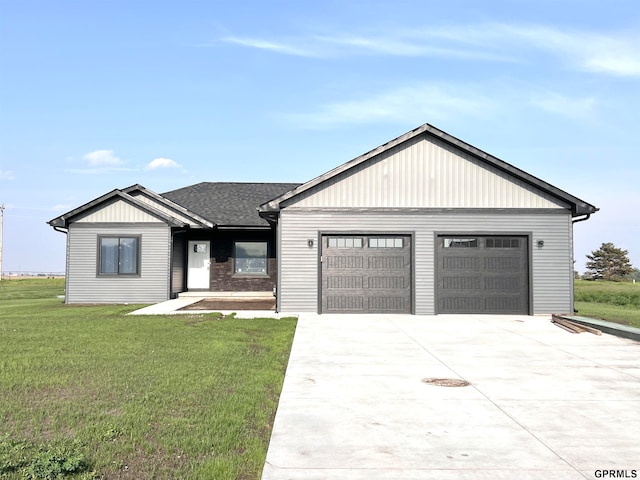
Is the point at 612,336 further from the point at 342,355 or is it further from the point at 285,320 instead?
the point at 285,320

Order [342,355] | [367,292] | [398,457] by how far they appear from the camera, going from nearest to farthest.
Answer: [398,457]
[342,355]
[367,292]

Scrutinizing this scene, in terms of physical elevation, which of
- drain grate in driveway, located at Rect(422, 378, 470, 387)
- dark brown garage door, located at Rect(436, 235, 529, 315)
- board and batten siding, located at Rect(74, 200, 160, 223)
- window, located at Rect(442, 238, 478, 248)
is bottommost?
drain grate in driveway, located at Rect(422, 378, 470, 387)

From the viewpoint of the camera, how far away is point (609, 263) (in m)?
59.2

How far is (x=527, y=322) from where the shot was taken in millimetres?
14133

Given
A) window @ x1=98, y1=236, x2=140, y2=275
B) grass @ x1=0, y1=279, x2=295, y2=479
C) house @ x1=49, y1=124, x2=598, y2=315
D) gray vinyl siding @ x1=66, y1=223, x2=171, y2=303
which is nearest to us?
grass @ x1=0, y1=279, x2=295, y2=479

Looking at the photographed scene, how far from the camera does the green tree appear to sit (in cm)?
5847

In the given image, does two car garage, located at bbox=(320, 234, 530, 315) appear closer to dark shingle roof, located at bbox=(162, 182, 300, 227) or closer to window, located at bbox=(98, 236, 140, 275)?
dark shingle roof, located at bbox=(162, 182, 300, 227)

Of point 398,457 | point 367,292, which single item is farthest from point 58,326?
point 398,457

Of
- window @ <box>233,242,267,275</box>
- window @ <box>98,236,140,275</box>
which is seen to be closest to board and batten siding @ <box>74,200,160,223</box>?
window @ <box>98,236,140,275</box>

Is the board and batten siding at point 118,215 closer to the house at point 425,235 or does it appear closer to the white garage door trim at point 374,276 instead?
the house at point 425,235

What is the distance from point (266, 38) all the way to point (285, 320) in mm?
7822

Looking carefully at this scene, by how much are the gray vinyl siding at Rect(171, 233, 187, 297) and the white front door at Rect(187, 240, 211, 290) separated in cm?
27

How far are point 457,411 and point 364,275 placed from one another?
10.3 metres

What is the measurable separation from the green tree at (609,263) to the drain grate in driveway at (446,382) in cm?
5922
